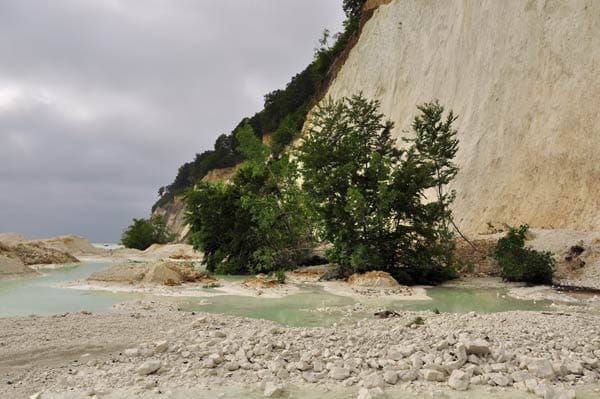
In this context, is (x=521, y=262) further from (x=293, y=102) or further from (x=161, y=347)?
(x=293, y=102)

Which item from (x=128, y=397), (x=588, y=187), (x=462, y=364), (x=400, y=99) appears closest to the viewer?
(x=128, y=397)

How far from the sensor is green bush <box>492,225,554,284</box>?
40.4 ft

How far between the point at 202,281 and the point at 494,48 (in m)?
17.8

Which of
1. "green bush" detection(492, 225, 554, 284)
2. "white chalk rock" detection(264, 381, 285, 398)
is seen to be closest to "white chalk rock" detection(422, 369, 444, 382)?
"white chalk rock" detection(264, 381, 285, 398)

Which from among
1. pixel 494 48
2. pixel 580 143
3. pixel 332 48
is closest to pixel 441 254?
pixel 580 143

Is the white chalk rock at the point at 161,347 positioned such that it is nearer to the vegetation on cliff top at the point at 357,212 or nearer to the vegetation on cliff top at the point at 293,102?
the vegetation on cliff top at the point at 357,212

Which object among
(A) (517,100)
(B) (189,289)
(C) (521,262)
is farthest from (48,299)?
(A) (517,100)

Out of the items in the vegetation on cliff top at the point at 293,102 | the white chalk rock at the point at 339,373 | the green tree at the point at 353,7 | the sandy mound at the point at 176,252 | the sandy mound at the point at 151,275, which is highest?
the green tree at the point at 353,7

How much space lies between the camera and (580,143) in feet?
57.4

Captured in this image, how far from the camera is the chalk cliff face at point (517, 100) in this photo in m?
17.5

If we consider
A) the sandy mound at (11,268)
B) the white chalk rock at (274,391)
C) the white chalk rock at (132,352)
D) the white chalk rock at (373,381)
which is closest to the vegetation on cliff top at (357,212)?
the sandy mound at (11,268)

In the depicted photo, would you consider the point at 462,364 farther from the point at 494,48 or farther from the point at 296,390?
the point at 494,48

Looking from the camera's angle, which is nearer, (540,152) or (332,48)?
(540,152)

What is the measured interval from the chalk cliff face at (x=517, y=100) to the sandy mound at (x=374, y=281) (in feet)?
26.1
